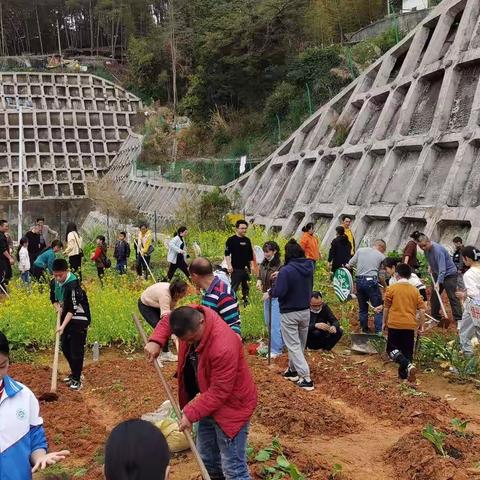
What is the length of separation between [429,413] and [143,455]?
536 centimetres

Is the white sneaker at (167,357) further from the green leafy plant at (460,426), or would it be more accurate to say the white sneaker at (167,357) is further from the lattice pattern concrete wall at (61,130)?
the lattice pattern concrete wall at (61,130)

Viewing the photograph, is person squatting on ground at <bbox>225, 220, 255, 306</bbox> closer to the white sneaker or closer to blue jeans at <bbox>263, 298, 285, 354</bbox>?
blue jeans at <bbox>263, 298, 285, 354</bbox>

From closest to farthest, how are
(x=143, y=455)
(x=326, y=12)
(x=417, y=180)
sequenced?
1. (x=143, y=455)
2. (x=417, y=180)
3. (x=326, y=12)

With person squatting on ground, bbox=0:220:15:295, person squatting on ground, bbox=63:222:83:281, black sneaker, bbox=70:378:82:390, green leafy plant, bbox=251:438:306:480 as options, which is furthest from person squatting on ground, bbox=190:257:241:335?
person squatting on ground, bbox=63:222:83:281

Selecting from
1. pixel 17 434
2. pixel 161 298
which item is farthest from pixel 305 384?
pixel 17 434

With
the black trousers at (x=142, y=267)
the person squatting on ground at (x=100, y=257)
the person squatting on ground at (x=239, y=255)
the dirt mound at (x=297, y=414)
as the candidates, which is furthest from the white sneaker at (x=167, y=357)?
the person squatting on ground at (x=100, y=257)

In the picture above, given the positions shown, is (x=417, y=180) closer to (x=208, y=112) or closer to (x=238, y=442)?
(x=238, y=442)

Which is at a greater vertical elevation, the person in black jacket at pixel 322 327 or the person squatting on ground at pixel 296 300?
the person squatting on ground at pixel 296 300

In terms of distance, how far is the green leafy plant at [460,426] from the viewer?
6125 millimetres

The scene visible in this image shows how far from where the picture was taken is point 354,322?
11.8m

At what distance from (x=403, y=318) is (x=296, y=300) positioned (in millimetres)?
1526

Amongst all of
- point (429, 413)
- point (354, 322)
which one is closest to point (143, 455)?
point (429, 413)

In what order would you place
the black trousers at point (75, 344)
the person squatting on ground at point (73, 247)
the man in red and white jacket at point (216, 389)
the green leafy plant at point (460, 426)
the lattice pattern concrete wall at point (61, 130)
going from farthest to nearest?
the lattice pattern concrete wall at point (61, 130)
the person squatting on ground at point (73, 247)
the black trousers at point (75, 344)
the green leafy plant at point (460, 426)
the man in red and white jacket at point (216, 389)

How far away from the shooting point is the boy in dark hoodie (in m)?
8.02
